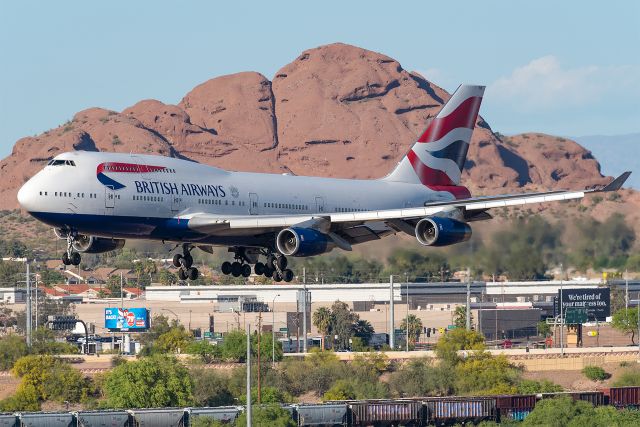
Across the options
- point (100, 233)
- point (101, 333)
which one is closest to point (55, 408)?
point (100, 233)

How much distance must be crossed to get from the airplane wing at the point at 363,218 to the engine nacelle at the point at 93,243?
597 centimetres

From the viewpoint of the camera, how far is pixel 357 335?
601 ft

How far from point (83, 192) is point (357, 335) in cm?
12023

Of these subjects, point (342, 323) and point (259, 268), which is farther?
point (342, 323)

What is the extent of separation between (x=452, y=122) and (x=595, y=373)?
5560cm

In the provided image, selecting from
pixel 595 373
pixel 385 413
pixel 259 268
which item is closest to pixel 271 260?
pixel 259 268

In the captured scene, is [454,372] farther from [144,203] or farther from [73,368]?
[144,203]

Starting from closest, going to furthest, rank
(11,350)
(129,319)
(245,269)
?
(245,269)
(11,350)
(129,319)

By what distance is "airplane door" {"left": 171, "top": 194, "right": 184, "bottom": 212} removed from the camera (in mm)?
68875

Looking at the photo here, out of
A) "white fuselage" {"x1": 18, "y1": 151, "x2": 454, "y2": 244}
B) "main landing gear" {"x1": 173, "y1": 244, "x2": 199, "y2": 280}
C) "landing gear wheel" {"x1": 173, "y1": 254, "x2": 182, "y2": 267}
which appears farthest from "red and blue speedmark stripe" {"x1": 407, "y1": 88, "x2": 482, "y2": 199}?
"landing gear wheel" {"x1": 173, "y1": 254, "x2": 182, "y2": 267}

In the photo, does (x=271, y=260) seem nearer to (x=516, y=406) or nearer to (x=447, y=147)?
(x=447, y=147)

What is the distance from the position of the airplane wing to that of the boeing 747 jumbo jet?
52 mm

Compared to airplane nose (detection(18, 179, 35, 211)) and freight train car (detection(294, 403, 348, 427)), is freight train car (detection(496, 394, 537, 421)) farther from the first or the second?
airplane nose (detection(18, 179, 35, 211))

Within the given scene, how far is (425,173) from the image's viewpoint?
84750mm
